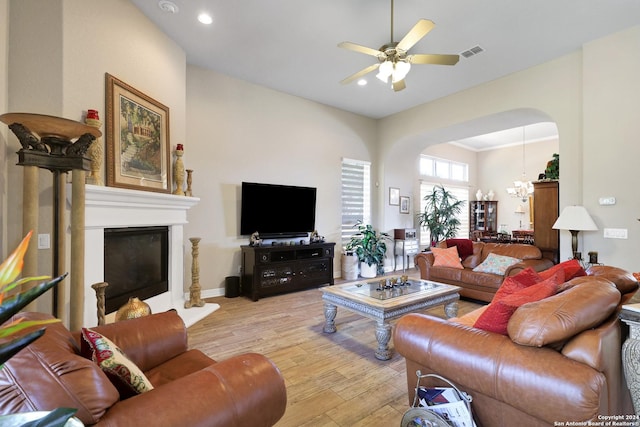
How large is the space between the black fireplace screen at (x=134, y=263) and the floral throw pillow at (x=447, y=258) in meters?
3.96

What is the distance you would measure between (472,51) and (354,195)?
3.33 metres

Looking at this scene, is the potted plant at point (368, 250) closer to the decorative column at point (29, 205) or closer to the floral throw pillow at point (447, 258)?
the floral throw pillow at point (447, 258)

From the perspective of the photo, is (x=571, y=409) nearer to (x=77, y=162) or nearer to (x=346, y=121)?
(x=77, y=162)

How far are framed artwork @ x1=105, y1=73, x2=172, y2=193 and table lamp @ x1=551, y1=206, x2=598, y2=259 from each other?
498cm

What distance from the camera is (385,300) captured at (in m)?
2.84

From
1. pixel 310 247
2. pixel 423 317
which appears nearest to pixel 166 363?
pixel 423 317

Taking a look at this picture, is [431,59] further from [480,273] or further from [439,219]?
[439,219]

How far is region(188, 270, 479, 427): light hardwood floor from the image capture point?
1951 millimetres

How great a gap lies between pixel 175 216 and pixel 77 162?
164 cm

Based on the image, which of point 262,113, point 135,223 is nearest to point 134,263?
point 135,223

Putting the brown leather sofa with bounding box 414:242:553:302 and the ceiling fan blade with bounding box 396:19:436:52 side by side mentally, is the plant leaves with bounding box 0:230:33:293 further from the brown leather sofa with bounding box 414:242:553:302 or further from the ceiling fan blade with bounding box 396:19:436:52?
the brown leather sofa with bounding box 414:242:553:302

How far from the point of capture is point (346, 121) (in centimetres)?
624

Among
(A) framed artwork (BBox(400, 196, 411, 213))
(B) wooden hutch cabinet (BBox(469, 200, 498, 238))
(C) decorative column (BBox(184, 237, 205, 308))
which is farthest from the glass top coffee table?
(B) wooden hutch cabinet (BBox(469, 200, 498, 238))

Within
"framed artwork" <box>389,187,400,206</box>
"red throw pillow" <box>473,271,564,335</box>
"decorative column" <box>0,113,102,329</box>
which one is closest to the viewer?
"red throw pillow" <box>473,271,564,335</box>
